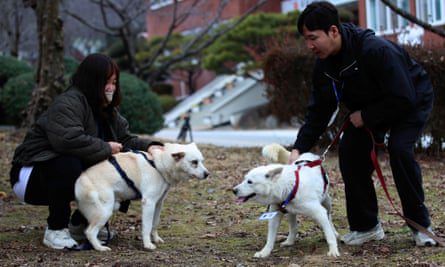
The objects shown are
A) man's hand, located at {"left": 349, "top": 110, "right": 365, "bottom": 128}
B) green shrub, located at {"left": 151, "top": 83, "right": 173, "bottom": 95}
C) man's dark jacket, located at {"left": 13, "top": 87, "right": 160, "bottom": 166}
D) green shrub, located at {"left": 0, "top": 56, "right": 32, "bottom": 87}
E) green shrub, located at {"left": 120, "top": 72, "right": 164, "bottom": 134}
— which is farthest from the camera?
green shrub, located at {"left": 151, "top": 83, "right": 173, "bottom": 95}

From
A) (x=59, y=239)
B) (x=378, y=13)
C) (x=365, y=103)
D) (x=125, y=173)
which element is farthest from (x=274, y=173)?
(x=378, y=13)

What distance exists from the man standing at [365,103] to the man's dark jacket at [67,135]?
4.96ft

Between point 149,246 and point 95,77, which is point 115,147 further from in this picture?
point 149,246

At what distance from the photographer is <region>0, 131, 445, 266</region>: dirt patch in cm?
462

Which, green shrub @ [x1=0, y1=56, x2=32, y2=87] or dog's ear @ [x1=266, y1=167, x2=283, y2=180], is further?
green shrub @ [x1=0, y1=56, x2=32, y2=87]

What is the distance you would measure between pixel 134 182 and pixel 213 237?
3.04 feet

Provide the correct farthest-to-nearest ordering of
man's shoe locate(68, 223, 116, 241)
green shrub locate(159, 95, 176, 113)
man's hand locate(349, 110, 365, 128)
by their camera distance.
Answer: green shrub locate(159, 95, 176, 113) < man's shoe locate(68, 223, 116, 241) < man's hand locate(349, 110, 365, 128)

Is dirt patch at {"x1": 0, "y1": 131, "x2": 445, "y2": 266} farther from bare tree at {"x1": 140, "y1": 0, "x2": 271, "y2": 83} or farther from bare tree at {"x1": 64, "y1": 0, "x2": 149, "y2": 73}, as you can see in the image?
bare tree at {"x1": 64, "y1": 0, "x2": 149, "y2": 73}

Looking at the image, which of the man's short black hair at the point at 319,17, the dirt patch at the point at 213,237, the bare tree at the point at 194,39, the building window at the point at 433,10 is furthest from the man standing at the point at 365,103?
the building window at the point at 433,10

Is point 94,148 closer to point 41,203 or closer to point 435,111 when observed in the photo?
point 41,203

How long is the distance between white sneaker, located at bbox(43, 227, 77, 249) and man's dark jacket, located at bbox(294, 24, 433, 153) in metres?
2.19

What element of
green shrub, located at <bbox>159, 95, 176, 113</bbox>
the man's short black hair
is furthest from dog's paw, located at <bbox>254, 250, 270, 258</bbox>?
green shrub, located at <bbox>159, 95, 176, 113</bbox>

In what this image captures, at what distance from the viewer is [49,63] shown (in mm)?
11195

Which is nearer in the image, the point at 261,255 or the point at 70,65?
the point at 261,255
